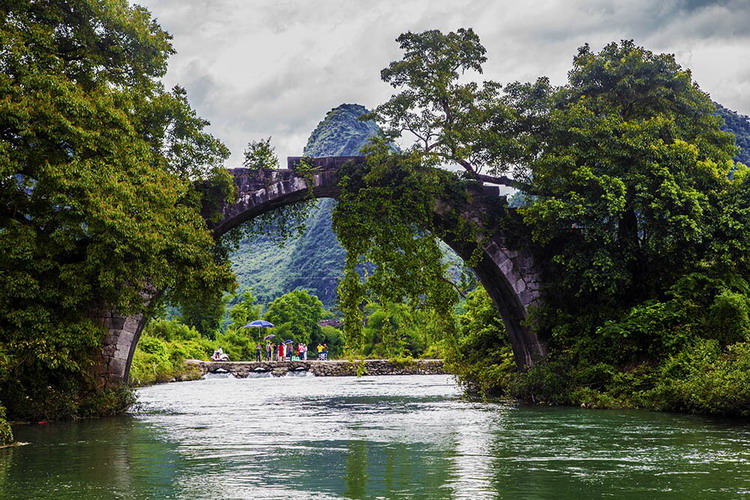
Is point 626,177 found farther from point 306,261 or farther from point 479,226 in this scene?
point 306,261

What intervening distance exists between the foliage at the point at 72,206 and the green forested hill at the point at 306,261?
Result: 8521 cm

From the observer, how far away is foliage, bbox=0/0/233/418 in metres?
13.4

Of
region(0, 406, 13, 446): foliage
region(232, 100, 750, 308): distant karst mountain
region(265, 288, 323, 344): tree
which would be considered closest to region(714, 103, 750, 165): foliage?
region(265, 288, 323, 344): tree

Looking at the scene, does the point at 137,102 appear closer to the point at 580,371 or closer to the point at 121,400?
the point at 121,400

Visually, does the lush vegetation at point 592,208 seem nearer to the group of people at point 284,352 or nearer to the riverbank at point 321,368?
the riverbank at point 321,368

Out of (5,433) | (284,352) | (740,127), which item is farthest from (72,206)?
(740,127)

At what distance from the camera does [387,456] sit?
9.73 m

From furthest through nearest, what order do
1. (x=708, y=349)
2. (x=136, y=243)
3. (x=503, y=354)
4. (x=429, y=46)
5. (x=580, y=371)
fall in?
(x=503, y=354) → (x=429, y=46) → (x=580, y=371) → (x=708, y=349) → (x=136, y=243)

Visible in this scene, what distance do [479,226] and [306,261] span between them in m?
A: 101

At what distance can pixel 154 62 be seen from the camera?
16.9m

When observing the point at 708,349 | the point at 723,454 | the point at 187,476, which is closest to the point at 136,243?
the point at 187,476

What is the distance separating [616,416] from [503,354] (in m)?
7.26

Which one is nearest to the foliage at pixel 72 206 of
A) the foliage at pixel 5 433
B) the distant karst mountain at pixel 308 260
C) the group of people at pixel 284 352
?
the foliage at pixel 5 433

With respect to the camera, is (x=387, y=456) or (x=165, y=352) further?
(x=165, y=352)
